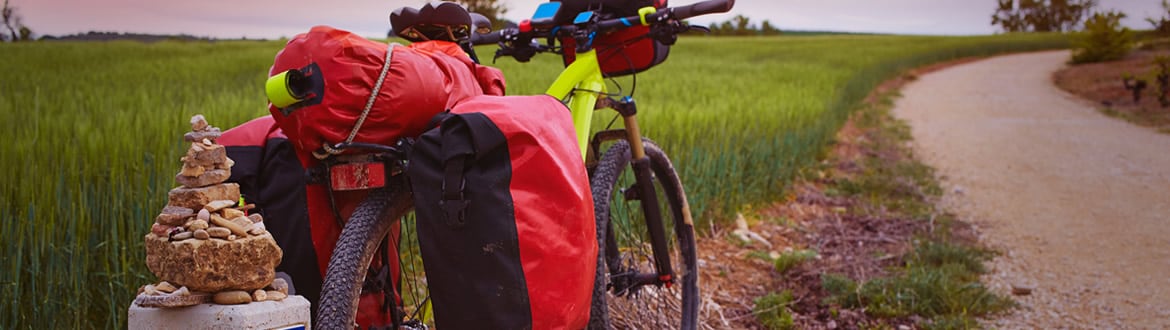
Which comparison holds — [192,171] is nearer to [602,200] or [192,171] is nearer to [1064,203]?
[602,200]

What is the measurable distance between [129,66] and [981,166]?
328 inches

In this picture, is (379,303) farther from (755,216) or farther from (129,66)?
(129,66)

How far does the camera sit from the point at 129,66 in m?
9.09

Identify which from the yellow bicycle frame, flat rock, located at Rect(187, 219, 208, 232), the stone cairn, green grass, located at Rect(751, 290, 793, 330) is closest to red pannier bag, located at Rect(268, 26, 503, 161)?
the stone cairn

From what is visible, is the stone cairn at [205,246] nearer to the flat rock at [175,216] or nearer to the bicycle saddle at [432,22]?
the flat rock at [175,216]

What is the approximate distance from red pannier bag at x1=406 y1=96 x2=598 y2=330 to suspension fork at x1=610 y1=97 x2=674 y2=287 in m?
0.86

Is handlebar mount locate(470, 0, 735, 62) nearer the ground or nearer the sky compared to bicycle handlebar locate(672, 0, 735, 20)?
nearer the ground

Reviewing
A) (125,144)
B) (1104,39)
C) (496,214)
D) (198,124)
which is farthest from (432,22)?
(1104,39)

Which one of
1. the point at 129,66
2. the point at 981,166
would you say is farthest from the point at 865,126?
the point at 129,66

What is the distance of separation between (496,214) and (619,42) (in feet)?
3.39

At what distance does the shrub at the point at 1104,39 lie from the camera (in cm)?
2220

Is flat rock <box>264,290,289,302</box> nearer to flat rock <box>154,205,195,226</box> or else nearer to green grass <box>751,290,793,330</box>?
flat rock <box>154,205,195,226</box>

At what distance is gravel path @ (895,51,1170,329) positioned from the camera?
3.55m

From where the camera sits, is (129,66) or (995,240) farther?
(129,66)
